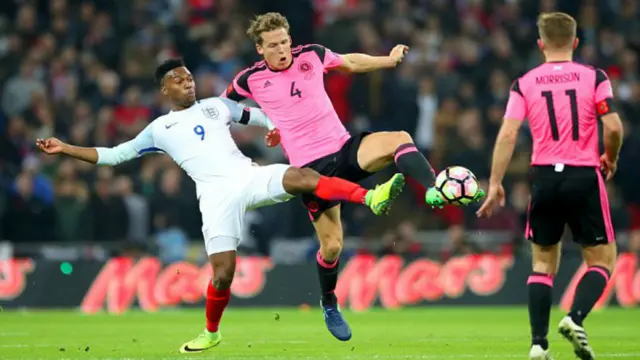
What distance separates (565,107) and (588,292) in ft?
4.28

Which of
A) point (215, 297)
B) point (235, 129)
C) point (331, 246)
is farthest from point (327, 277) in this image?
point (235, 129)

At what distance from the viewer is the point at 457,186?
9.90 metres

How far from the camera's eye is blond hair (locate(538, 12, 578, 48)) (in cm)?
958

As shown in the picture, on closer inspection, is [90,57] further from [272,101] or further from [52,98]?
[272,101]

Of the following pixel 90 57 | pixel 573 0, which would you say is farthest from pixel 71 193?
pixel 573 0

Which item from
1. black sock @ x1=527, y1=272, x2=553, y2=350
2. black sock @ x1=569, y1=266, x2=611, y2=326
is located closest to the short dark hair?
black sock @ x1=527, y1=272, x2=553, y2=350

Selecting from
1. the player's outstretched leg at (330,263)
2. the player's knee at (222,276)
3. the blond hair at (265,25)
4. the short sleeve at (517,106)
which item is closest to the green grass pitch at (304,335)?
the player's outstretched leg at (330,263)

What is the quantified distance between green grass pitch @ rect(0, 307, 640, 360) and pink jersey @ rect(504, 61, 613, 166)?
1652 mm

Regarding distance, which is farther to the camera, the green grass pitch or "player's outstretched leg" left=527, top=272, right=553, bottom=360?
the green grass pitch

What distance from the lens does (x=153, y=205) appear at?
1975 centimetres

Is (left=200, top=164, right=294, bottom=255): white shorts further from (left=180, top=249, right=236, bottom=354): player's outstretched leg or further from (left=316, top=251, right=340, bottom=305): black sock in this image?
(left=316, top=251, right=340, bottom=305): black sock

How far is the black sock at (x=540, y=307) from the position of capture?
373 inches

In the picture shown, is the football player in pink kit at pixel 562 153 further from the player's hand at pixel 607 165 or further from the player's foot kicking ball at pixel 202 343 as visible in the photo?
the player's foot kicking ball at pixel 202 343

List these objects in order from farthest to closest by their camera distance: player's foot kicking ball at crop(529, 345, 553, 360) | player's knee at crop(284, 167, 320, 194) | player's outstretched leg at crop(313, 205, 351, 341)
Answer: player's outstretched leg at crop(313, 205, 351, 341)
player's knee at crop(284, 167, 320, 194)
player's foot kicking ball at crop(529, 345, 553, 360)
